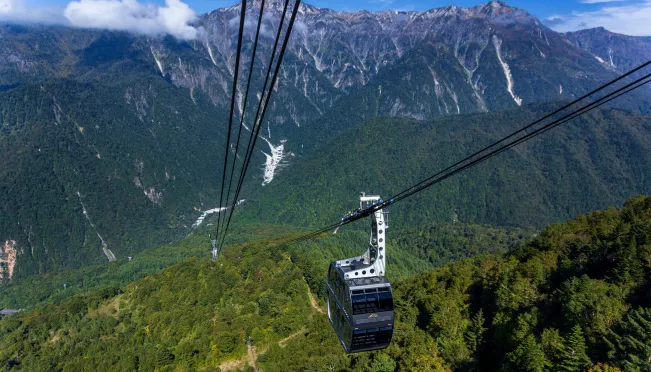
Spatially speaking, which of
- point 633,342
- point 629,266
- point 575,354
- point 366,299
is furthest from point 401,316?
point 366,299

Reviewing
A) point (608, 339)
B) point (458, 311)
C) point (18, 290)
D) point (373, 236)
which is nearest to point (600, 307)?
point (608, 339)

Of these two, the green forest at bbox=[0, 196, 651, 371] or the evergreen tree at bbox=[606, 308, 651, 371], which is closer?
the evergreen tree at bbox=[606, 308, 651, 371]

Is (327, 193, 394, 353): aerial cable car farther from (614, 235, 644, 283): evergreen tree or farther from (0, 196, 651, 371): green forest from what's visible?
(614, 235, 644, 283): evergreen tree

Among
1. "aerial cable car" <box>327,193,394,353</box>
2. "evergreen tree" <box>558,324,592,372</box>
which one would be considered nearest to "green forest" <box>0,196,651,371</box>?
"evergreen tree" <box>558,324,592,372</box>

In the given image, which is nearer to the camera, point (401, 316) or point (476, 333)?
point (476, 333)

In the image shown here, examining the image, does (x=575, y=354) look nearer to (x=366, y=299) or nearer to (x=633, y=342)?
(x=633, y=342)

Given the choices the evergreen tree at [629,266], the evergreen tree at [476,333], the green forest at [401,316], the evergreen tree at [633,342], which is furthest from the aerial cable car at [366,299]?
the evergreen tree at [629,266]

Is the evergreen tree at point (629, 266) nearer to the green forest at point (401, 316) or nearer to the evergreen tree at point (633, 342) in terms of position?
the green forest at point (401, 316)
